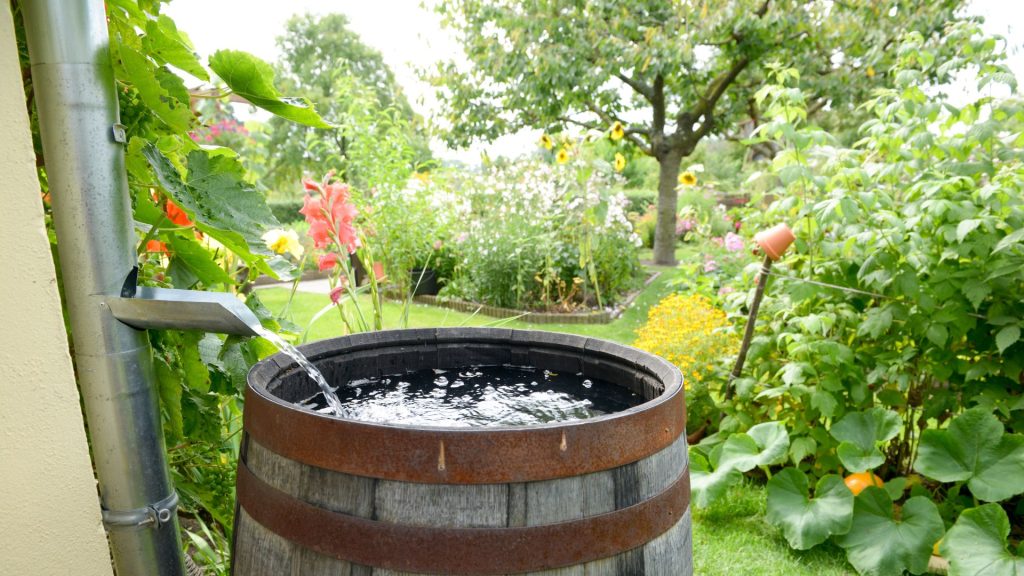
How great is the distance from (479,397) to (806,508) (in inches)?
57.8

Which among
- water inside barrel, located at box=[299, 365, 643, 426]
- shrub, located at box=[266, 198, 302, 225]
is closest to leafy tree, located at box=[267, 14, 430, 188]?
shrub, located at box=[266, 198, 302, 225]

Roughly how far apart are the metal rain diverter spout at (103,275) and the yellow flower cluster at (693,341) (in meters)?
2.27

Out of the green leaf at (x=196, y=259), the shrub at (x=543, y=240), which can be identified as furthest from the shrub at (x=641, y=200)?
the green leaf at (x=196, y=259)

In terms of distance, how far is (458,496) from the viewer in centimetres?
80

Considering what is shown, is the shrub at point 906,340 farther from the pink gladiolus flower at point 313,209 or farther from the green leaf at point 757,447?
the pink gladiolus flower at point 313,209

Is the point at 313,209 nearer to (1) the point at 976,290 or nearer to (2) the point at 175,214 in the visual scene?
(2) the point at 175,214

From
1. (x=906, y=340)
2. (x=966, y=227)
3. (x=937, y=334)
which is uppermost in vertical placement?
(x=966, y=227)

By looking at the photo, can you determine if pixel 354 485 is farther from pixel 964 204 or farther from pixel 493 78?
pixel 493 78

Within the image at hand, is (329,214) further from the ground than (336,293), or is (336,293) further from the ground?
(329,214)

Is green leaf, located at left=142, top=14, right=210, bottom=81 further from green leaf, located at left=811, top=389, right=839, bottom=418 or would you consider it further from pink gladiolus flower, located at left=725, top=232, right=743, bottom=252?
pink gladiolus flower, located at left=725, top=232, right=743, bottom=252

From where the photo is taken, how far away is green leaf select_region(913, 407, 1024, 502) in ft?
6.29

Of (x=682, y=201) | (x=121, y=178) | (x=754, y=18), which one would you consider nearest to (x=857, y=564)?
(x=121, y=178)

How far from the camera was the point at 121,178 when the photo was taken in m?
0.88

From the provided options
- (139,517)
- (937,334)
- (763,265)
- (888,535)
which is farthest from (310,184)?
(888,535)
